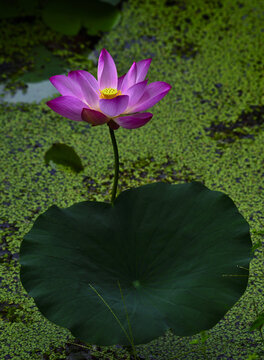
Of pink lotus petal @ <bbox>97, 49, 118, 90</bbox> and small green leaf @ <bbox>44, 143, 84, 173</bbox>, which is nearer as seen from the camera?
pink lotus petal @ <bbox>97, 49, 118, 90</bbox>

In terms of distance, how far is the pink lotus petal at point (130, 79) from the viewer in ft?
3.34

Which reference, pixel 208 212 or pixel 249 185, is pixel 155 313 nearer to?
pixel 208 212

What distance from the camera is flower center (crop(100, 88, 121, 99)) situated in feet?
3.38

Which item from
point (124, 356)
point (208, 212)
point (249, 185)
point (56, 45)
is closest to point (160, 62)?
point (56, 45)

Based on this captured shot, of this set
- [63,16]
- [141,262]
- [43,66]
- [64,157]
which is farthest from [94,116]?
[63,16]

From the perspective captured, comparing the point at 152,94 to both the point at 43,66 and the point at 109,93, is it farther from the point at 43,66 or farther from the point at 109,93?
the point at 43,66

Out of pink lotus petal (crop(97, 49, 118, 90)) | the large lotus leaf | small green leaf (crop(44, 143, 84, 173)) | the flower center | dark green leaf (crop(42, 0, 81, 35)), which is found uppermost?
pink lotus petal (crop(97, 49, 118, 90))

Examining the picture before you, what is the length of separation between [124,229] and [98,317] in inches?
8.3

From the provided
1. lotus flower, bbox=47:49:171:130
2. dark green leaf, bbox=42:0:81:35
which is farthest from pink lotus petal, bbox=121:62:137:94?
dark green leaf, bbox=42:0:81:35

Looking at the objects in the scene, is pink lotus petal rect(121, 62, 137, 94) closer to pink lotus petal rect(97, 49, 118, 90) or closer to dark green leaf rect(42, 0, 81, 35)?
pink lotus petal rect(97, 49, 118, 90)

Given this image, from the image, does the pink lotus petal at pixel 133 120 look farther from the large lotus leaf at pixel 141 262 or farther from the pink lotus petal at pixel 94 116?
the large lotus leaf at pixel 141 262

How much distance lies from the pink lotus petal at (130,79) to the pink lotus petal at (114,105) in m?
0.07

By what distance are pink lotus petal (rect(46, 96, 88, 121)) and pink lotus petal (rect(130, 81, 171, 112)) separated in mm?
109

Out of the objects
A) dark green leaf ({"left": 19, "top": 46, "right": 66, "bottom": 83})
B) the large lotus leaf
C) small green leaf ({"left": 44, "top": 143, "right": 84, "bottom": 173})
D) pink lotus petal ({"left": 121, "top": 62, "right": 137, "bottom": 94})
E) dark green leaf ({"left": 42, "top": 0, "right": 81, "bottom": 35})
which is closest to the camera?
the large lotus leaf
